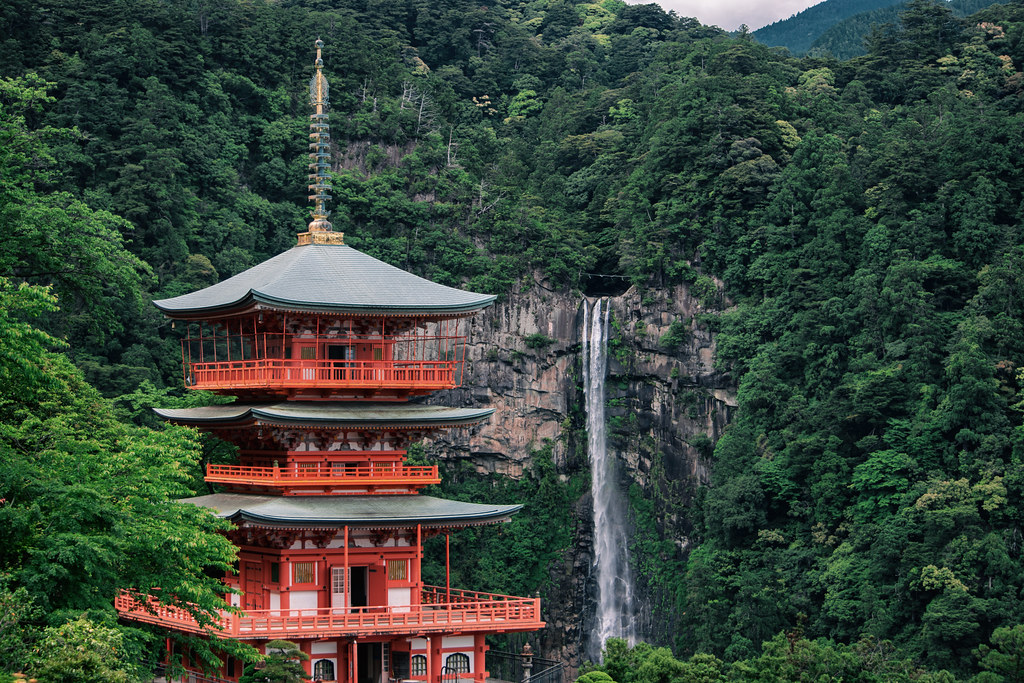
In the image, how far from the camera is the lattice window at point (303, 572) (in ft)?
101

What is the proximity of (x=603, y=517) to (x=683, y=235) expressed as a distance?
13.7 meters

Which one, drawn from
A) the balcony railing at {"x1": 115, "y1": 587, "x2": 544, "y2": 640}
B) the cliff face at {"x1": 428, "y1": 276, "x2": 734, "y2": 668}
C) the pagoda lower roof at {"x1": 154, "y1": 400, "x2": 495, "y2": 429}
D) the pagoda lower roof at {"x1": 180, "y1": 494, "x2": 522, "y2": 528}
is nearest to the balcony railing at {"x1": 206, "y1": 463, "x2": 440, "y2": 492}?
the pagoda lower roof at {"x1": 180, "y1": 494, "x2": 522, "y2": 528}

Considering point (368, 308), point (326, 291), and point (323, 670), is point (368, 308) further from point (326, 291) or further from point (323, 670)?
point (323, 670)

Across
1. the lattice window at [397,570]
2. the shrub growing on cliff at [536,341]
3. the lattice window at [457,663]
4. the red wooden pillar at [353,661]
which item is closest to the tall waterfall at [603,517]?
the shrub growing on cliff at [536,341]

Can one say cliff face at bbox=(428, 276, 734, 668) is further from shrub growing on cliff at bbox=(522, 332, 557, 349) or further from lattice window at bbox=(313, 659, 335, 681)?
lattice window at bbox=(313, 659, 335, 681)

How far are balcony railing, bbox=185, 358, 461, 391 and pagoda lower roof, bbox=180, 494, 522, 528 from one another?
2.68 metres

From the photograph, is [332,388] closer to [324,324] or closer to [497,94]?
[324,324]

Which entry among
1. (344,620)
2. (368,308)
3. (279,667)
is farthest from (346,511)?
(368,308)

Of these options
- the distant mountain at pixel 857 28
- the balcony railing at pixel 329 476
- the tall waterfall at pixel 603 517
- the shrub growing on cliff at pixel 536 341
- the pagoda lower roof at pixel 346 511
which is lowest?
the tall waterfall at pixel 603 517

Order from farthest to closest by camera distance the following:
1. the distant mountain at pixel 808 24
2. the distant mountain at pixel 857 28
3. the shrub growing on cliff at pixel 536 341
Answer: the distant mountain at pixel 808 24 → the distant mountain at pixel 857 28 → the shrub growing on cliff at pixel 536 341

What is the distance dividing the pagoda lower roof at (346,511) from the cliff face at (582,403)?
29.0 meters

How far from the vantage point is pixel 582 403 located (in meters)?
63.9

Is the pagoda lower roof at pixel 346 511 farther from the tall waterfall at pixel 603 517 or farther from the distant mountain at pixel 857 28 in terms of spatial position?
the distant mountain at pixel 857 28

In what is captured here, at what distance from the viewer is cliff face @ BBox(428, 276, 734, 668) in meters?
60.4
